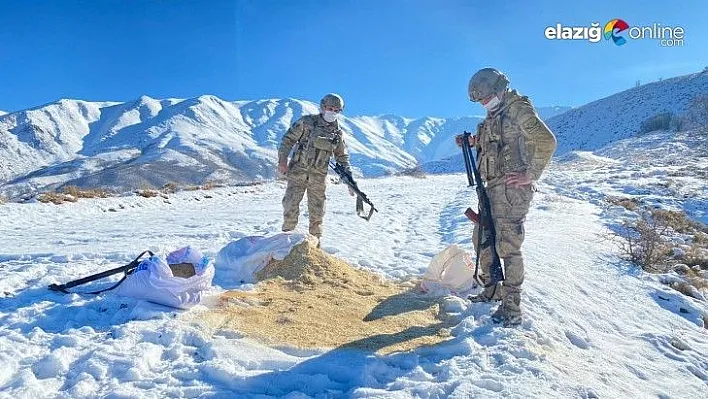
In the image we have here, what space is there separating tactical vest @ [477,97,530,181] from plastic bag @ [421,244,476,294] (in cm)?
125

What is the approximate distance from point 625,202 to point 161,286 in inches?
568

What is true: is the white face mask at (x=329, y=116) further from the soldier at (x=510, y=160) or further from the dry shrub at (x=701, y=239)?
the dry shrub at (x=701, y=239)

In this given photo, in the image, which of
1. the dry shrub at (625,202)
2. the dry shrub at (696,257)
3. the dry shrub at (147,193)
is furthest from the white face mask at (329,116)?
the dry shrub at (147,193)

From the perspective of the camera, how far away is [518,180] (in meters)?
4.46

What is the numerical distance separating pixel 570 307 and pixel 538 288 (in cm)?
48

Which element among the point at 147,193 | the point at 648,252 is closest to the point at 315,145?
the point at 648,252

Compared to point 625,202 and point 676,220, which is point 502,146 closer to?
point 676,220

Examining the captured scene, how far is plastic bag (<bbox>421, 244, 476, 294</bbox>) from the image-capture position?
5.67 m

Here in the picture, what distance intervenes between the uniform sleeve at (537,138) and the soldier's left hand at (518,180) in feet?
0.16

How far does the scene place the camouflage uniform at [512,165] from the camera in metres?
4.42

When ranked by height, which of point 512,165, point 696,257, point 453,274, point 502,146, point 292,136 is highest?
point 292,136

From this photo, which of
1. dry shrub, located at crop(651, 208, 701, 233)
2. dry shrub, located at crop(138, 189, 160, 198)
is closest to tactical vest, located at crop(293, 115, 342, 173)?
dry shrub, located at crop(651, 208, 701, 233)

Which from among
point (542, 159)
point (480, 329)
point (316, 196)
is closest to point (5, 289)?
point (316, 196)

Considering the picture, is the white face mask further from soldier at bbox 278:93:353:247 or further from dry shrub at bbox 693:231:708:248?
dry shrub at bbox 693:231:708:248
